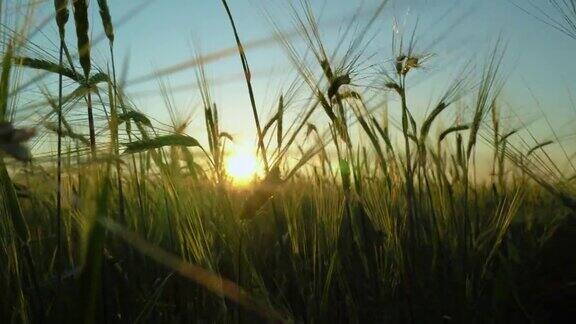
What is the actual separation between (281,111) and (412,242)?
0.45 m

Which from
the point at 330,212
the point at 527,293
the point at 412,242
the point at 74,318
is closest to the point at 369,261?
the point at 412,242

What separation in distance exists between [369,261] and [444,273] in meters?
0.18

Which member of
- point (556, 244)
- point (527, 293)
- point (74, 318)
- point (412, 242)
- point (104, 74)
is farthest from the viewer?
point (556, 244)

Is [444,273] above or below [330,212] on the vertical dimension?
below

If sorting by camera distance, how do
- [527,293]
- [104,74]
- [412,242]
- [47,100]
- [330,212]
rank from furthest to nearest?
1. [527,293]
2. [412,242]
3. [330,212]
4. [104,74]
5. [47,100]

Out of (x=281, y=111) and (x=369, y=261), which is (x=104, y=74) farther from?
(x=369, y=261)

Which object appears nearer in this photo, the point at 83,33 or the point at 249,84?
the point at 83,33

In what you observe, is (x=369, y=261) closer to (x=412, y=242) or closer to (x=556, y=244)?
(x=412, y=242)

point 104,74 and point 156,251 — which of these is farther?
point 156,251

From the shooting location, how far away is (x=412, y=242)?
1457mm

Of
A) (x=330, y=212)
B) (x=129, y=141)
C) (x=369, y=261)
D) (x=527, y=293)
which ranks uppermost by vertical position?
(x=129, y=141)

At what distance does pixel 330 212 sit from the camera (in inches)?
52.9

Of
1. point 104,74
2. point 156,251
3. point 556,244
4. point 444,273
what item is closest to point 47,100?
point 104,74

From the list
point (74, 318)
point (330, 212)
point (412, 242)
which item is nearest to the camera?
point (74, 318)
